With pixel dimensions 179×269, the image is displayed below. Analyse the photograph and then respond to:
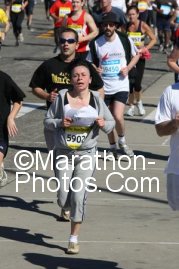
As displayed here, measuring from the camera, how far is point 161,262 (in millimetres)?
8031

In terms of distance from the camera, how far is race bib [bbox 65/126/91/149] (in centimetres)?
848

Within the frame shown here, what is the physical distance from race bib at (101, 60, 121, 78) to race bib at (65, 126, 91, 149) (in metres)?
4.14

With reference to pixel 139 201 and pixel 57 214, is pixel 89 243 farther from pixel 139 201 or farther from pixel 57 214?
pixel 139 201

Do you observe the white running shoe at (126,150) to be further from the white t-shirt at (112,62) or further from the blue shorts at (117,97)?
the white t-shirt at (112,62)

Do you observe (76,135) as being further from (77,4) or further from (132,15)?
(132,15)

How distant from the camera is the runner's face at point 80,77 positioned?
8.32 meters

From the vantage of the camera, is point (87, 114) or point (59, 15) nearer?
point (87, 114)

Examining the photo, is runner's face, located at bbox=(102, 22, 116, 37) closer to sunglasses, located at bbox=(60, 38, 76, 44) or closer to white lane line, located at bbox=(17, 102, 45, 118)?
sunglasses, located at bbox=(60, 38, 76, 44)

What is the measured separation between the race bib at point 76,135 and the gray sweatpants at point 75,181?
0.27ft

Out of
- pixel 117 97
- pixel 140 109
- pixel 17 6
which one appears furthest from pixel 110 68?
pixel 17 6

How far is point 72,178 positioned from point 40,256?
715 mm

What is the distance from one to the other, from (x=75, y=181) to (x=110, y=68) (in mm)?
4370

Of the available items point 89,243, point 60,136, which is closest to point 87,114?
point 60,136

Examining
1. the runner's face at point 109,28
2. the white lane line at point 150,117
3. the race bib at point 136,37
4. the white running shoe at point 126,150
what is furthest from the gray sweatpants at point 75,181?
the race bib at point 136,37
